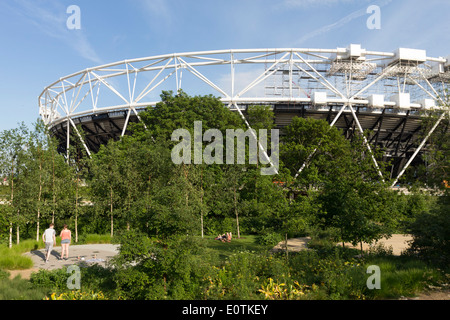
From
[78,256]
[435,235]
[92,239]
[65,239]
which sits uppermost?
[435,235]

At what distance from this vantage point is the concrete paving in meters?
10.7

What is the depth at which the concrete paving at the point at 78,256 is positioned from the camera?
35.1ft

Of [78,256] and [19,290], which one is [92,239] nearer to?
[78,256]

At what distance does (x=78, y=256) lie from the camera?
11953 millimetres

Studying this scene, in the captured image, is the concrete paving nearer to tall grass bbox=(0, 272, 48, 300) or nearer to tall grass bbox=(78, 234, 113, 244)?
tall grass bbox=(78, 234, 113, 244)

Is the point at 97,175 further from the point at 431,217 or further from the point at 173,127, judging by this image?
the point at 431,217
